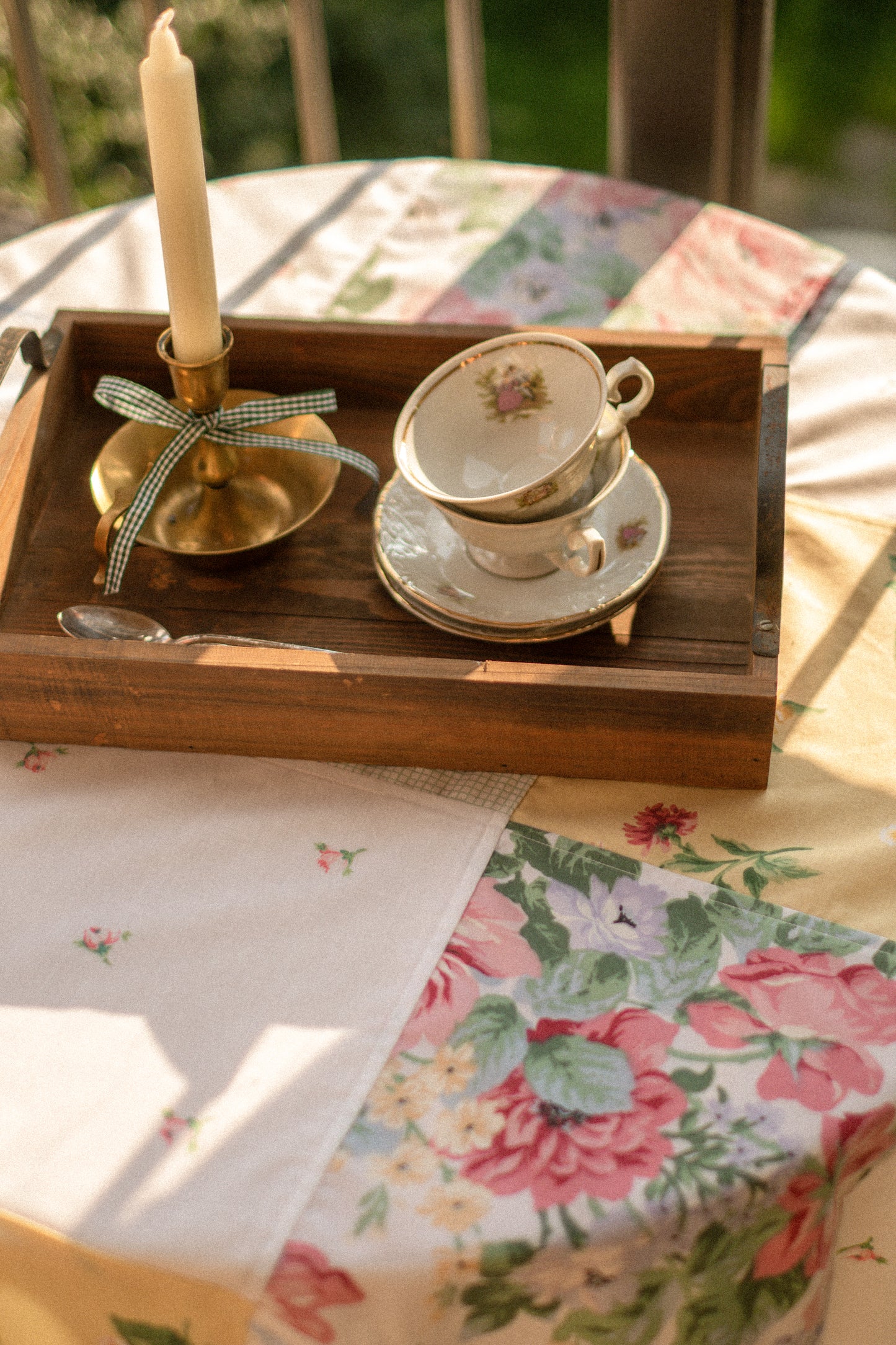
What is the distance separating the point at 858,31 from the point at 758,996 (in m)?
3.19

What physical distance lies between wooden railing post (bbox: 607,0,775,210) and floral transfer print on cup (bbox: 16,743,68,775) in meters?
1.18

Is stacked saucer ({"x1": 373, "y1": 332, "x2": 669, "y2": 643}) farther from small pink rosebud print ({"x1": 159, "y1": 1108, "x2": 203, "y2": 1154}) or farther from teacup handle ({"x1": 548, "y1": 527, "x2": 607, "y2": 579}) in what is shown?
small pink rosebud print ({"x1": 159, "y1": 1108, "x2": 203, "y2": 1154})

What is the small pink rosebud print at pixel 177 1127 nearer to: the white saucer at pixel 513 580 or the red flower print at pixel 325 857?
the red flower print at pixel 325 857

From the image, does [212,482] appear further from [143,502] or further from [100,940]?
[100,940]

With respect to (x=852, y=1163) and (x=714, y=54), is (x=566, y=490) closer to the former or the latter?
(x=852, y=1163)

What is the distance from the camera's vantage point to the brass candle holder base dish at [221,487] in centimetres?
89

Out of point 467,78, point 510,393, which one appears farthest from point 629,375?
point 467,78

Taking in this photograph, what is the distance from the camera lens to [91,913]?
2.28 feet

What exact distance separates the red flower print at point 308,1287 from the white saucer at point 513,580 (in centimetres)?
39

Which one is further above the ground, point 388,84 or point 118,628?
point 118,628

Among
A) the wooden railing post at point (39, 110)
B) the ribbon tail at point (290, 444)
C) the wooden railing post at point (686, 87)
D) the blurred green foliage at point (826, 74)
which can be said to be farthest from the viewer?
the blurred green foliage at point (826, 74)

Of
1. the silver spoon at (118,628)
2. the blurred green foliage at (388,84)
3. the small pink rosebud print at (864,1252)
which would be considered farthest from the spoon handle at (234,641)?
the blurred green foliage at (388,84)

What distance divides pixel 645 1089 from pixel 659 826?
18cm

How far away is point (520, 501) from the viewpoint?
2.47ft
